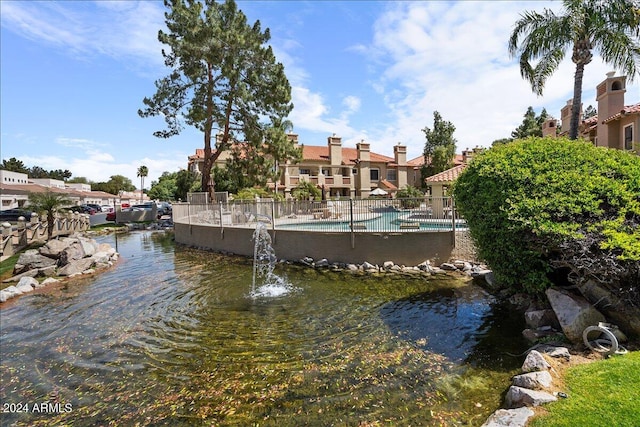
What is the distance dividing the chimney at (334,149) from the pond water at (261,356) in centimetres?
3259

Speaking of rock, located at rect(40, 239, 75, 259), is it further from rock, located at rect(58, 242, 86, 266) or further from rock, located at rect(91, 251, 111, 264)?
rock, located at rect(91, 251, 111, 264)

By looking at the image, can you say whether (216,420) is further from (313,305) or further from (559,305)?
(559,305)

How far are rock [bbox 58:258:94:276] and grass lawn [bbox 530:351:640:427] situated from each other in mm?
15630

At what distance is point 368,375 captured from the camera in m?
5.32

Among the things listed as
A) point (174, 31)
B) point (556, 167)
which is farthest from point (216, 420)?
→ point (174, 31)

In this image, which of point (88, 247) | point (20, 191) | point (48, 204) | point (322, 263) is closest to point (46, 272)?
point (88, 247)

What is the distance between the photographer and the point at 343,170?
142 feet

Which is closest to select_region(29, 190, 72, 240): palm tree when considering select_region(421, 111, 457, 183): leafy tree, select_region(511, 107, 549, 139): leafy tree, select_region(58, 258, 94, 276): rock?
select_region(58, 258, 94, 276): rock

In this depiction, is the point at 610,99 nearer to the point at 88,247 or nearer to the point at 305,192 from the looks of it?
the point at 305,192

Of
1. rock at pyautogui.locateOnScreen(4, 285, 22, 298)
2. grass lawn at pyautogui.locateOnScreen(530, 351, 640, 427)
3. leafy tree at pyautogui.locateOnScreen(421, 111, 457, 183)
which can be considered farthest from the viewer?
leafy tree at pyautogui.locateOnScreen(421, 111, 457, 183)

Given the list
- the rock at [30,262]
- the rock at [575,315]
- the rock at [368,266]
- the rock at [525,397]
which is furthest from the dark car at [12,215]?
the rock at [575,315]

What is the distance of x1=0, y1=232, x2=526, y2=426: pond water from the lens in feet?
15.0

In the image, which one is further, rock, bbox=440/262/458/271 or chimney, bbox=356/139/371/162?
chimney, bbox=356/139/371/162

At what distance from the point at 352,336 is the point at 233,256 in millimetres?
10988
